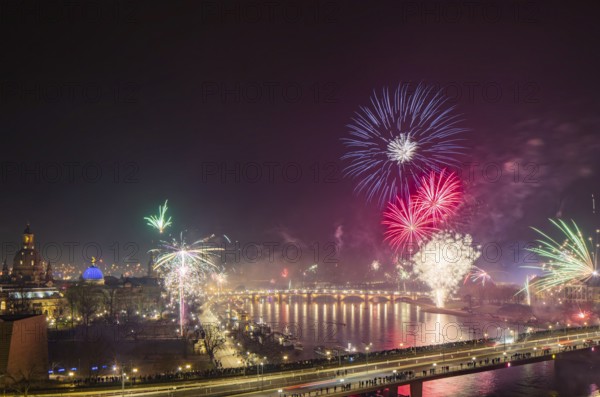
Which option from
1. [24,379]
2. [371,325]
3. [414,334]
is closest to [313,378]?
[24,379]

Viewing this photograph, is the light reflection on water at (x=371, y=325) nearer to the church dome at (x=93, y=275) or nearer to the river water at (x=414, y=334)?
the river water at (x=414, y=334)

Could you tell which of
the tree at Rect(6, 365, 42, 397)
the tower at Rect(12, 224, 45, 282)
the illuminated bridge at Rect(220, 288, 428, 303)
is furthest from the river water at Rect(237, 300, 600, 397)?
the tower at Rect(12, 224, 45, 282)

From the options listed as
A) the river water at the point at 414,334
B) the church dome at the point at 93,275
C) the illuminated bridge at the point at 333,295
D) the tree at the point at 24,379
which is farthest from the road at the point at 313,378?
the illuminated bridge at the point at 333,295

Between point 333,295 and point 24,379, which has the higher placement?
point 24,379

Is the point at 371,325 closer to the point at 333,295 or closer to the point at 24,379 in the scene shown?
the point at 333,295

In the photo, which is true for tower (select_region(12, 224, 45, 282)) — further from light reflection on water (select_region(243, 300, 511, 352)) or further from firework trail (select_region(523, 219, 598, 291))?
firework trail (select_region(523, 219, 598, 291))

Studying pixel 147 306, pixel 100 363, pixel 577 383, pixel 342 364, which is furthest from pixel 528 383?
pixel 147 306

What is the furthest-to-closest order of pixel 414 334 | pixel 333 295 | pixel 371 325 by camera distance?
pixel 333 295 < pixel 371 325 < pixel 414 334
